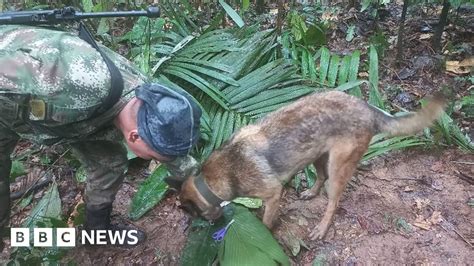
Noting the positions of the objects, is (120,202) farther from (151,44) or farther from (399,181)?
(399,181)

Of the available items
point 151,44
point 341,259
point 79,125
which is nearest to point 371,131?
point 341,259

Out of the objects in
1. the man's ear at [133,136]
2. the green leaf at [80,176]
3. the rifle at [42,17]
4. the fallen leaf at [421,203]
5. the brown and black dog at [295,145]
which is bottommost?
the green leaf at [80,176]

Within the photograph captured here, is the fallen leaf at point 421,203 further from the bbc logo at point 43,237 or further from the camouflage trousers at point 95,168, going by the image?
the bbc logo at point 43,237

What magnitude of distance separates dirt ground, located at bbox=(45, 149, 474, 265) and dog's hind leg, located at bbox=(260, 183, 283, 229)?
250 millimetres

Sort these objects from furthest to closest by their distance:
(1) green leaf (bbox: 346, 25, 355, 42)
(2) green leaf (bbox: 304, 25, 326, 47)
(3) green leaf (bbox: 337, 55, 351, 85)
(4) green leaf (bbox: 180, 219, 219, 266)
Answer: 1. (1) green leaf (bbox: 346, 25, 355, 42)
2. (2) green leaf (bbox: 304, 25, 326, 47)
3. (3) green leaf (bbox: 337, 55, 351, 85)
4. (4) green leaf (bbox: 180, 219, 219, 266)

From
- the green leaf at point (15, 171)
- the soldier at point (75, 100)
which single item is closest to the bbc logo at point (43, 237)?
the green leaf at point (15, 171)

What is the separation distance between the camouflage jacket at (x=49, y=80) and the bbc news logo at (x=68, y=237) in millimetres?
1208

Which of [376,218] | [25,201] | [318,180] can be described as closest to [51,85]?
[25,201]

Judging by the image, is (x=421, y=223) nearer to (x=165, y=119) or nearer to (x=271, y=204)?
(x=271, y=204)

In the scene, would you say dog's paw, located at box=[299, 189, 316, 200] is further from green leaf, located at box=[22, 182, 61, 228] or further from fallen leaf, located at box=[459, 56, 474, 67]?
fallen leaf, located at box=[459, 56, 474, 67]

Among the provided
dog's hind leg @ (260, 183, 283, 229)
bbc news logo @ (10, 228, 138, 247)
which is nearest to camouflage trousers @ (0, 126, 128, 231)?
bbc news logo @ (10, 228, 138, 247)

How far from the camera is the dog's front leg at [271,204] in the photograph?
3711 mm

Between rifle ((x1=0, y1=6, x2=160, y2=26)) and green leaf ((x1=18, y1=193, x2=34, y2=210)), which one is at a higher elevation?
rifle ((x1=0, y1=6, x2=160, y2=26))

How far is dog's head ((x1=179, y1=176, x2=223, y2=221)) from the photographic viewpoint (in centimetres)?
350
